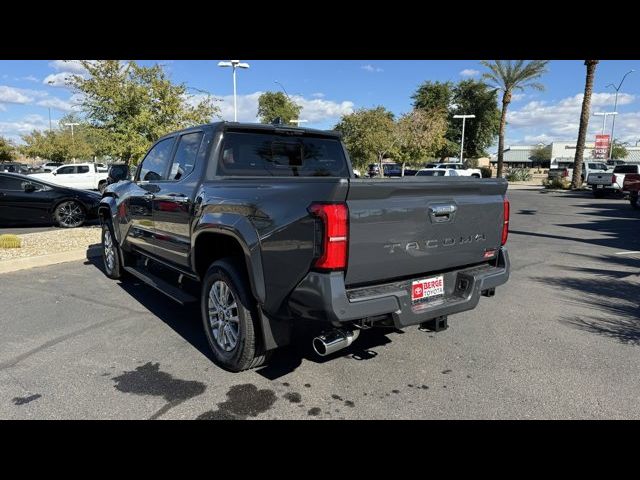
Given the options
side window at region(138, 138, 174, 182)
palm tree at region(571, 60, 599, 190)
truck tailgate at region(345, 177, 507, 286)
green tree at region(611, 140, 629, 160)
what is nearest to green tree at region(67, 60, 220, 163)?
side window at region(138, 138, 174, 182)

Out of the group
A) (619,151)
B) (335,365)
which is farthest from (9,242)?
(619,151)

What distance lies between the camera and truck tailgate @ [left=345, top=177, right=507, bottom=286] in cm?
272

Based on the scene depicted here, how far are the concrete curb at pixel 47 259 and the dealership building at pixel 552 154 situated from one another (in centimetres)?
7005

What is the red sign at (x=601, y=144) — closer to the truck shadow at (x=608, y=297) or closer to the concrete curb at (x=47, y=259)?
the truck shadow at (x=608, y=297)

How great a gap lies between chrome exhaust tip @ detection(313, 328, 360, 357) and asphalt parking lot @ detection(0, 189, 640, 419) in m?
0.51

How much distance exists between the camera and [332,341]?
2.81 m

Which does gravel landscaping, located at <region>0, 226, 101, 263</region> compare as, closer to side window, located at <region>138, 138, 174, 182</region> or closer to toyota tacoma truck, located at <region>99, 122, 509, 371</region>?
side window, located at <region>138, 138, 174, 182</region>

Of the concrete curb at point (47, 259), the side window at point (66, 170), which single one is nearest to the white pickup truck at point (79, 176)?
the side window at point (66, 170)

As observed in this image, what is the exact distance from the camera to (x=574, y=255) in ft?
27.9

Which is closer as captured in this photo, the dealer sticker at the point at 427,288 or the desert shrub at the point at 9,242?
the dealer sticker at the point at 427,288

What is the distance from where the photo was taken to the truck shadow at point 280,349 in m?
3.78

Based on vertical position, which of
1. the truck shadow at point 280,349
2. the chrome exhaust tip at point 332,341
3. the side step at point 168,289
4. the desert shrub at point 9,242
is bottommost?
the truck shadow at point 280,349

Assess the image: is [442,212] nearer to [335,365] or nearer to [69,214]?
[335,365]
